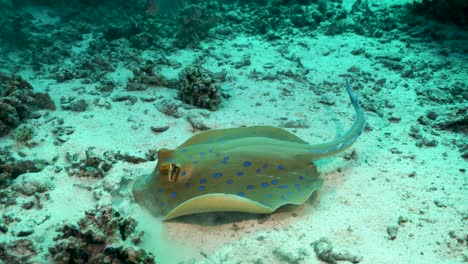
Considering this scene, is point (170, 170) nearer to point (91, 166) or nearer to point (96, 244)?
point (96, 244)

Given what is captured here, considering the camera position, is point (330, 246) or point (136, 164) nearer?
point (330, 246)

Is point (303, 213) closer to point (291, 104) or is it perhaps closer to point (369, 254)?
point (369, 254)

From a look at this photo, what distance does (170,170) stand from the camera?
Result: 322cm

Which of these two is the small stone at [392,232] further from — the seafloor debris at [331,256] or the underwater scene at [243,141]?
the seafloor debris at [331,256]

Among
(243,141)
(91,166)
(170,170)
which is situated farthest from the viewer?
(91,166)

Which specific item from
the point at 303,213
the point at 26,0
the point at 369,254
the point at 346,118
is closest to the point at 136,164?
the point at 303,213

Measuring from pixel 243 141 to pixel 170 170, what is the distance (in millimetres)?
1005

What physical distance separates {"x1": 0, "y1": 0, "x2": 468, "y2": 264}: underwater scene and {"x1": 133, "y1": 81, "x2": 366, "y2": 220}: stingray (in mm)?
17

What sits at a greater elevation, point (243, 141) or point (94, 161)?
point (243, 141)

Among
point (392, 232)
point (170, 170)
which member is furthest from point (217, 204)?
point (392, 232)

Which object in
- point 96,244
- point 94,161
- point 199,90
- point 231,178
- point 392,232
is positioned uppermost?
point 231,178

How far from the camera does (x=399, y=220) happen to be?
342 centimetres

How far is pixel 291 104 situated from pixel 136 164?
10.3 feet

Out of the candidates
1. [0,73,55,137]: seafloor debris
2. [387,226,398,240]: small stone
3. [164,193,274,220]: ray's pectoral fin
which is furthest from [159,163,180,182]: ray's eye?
[0,73,55,137]: seafloor debris
